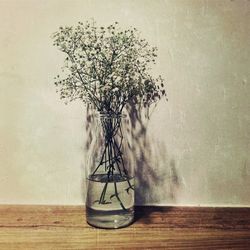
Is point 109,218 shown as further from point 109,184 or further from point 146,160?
point 146,160

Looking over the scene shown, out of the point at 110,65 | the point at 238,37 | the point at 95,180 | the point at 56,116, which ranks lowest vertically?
the point at 95,180

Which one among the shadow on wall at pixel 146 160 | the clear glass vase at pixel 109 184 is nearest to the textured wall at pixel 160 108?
the shadow on wall at pixel 146 160

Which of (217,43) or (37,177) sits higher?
(217,43)

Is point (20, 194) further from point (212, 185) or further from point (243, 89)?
point (243, 89)

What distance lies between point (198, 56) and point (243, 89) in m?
0.16

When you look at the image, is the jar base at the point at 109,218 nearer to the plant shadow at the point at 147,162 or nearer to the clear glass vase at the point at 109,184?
the clear glass vase at the point at 109,184

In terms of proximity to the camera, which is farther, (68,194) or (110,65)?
(68,194)

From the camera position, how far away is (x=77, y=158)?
99cm

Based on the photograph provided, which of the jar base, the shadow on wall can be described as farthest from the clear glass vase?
the shadow on wall

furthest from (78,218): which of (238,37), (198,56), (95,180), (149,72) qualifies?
(238,37)

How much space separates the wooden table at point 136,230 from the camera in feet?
2.31

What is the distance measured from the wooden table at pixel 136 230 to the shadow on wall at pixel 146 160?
0.16 feet

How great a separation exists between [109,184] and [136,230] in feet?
0.39

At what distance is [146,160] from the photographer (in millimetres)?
992
